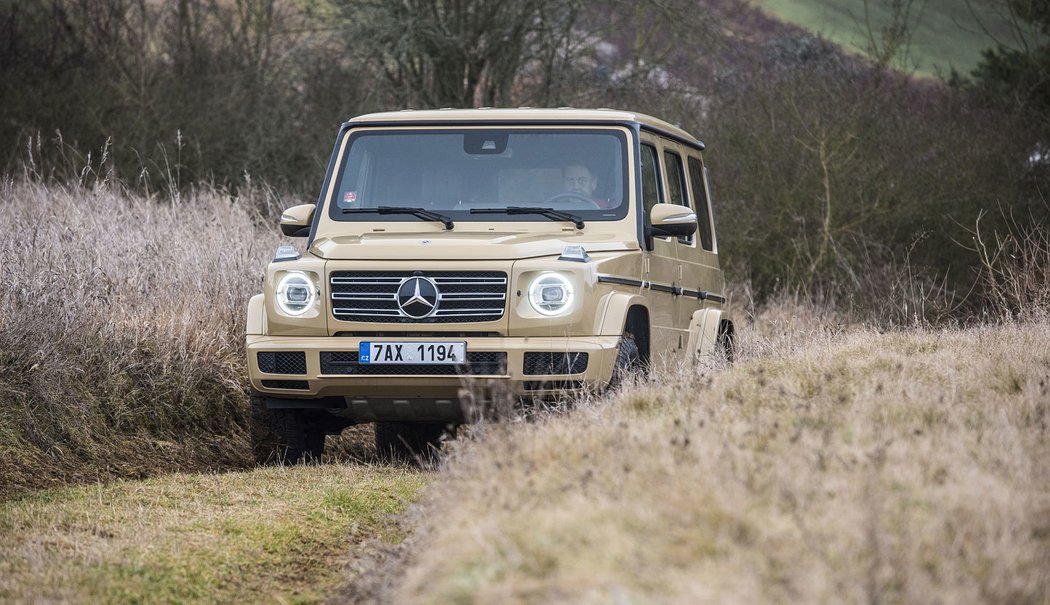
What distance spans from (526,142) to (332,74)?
1444 cm

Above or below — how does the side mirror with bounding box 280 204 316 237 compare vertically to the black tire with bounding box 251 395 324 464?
above

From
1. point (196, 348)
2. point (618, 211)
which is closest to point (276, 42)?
point (196, 348)

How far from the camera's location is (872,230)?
16703 millimetres

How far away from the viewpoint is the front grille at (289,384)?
267 inches

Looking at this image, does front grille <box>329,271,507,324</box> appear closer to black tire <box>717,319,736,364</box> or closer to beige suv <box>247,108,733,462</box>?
beige suv <box>247,108,733,462</box>

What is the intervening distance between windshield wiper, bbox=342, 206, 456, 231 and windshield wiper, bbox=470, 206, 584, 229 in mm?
211

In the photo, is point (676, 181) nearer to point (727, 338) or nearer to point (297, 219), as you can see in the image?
point (727, 338)

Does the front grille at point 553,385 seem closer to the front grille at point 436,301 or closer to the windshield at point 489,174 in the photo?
the front grille at point 436,301

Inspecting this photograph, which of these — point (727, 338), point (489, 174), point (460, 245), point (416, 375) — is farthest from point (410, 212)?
point (727, 338)

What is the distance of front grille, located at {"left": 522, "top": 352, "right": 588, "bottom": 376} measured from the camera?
6586 millimetres

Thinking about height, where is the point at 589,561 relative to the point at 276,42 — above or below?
below

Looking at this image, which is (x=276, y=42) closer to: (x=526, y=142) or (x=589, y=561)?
(x=526, y=142)

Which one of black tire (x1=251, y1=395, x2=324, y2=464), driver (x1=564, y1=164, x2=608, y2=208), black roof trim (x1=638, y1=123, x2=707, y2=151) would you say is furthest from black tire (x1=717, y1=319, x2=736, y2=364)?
black tire (x1=251, y1=395, x2=324, y2=464)

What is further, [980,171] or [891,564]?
[980,171]
